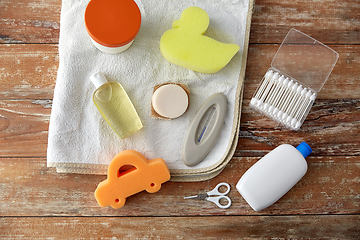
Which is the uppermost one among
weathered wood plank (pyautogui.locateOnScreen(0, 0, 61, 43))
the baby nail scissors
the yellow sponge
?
the yellow sponge

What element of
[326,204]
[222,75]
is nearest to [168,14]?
[222,75]

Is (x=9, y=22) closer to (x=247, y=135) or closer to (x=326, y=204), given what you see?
(x=247, y=135)

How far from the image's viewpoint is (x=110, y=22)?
57 cm

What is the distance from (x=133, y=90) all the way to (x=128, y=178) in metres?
0.20

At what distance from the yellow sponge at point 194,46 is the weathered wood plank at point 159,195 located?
0.24 m

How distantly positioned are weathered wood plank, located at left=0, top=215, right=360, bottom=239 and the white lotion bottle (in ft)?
0.22

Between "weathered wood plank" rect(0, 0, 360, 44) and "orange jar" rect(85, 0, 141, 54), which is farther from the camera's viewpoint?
"weathered wood plank" rect(0, 0, 360, 44)

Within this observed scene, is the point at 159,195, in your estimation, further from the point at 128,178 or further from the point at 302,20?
the point at 302,20

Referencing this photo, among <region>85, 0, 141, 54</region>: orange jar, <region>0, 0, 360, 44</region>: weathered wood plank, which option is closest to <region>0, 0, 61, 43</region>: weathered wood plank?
<region>0, 0, 360, 44</region>: weathered wood plank

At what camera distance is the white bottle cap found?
2.00 feet

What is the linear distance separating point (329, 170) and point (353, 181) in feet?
0.20

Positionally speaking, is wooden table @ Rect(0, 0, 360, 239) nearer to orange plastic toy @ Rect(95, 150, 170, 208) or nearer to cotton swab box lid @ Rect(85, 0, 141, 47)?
orange plastic toy @ Rect(95, 150, 170, 208)

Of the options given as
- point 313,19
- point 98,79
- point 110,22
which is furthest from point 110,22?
point 313,19

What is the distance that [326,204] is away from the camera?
0.66 meters
